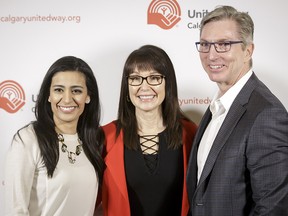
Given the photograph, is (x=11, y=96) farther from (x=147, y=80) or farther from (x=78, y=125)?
(x=147, y=80)

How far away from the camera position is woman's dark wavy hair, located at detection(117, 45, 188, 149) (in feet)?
6.49

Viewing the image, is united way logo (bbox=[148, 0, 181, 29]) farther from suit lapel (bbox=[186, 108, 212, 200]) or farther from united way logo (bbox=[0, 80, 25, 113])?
united way logo (bbox=[0, 80, 25, 113])

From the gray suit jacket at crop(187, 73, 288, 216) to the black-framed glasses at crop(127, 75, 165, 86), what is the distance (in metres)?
0.56

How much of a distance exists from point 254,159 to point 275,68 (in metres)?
1.15

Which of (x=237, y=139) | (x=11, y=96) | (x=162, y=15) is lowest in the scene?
(x=237, y=139)

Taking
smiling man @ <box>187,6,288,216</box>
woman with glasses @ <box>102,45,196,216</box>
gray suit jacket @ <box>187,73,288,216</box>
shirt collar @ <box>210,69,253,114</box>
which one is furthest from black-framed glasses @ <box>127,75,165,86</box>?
gray suit jacket @ <box>187,73,288,216</box>

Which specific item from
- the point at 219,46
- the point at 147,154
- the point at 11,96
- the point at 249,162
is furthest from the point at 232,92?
the point at 11,96

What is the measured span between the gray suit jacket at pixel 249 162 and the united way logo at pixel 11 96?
1.34m

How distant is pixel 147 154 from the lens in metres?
1.99

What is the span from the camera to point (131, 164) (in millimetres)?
1968

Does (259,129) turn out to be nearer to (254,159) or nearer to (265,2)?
(254,159)

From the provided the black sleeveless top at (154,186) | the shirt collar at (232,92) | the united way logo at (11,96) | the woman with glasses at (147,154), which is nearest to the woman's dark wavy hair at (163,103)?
the woman with glasses at (147,154)

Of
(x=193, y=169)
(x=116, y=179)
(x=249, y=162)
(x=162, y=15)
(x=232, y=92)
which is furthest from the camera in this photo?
(x=162, y=15)

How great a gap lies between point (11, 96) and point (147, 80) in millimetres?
Answer: 951
